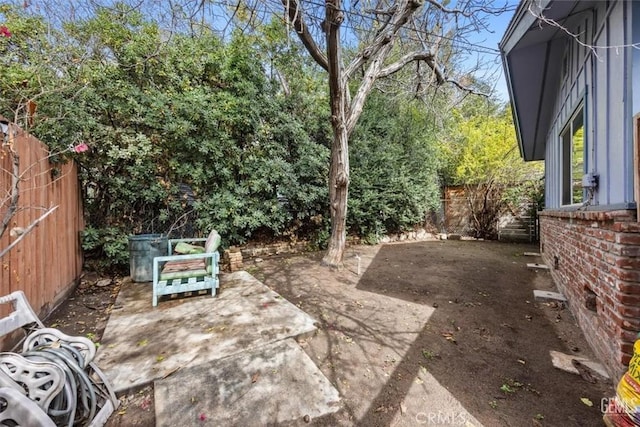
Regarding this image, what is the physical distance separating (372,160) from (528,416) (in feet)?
22.0

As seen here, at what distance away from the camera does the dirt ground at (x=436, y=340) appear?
1.77 m

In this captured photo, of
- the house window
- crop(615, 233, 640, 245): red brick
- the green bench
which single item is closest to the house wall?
crop(615, 233, 640, 245): red brick

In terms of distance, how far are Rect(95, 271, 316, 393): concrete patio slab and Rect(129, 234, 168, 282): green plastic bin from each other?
405mm

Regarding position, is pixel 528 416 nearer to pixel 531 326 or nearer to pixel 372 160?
pixel 531 326

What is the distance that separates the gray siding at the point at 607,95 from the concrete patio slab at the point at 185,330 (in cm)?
293

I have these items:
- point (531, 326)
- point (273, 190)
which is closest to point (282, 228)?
point (273, 190)

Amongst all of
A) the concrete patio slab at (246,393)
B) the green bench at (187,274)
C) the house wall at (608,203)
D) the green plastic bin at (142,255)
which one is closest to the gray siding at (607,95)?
the house wall at (608,203)

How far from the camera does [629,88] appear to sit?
81.0 inches

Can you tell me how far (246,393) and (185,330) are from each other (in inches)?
46.3

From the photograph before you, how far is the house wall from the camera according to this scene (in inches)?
73.0

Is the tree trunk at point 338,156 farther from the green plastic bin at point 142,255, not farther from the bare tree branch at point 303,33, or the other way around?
the green plastic bin at point 142,255

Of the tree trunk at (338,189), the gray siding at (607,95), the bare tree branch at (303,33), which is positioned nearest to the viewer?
the gray siding at (607,95)

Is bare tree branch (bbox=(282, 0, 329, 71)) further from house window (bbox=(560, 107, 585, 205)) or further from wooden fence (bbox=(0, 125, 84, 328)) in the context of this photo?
house window (bbox=(560, 107, 585, 205))

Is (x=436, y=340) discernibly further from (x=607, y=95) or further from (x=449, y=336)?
(x=607, y=95)
